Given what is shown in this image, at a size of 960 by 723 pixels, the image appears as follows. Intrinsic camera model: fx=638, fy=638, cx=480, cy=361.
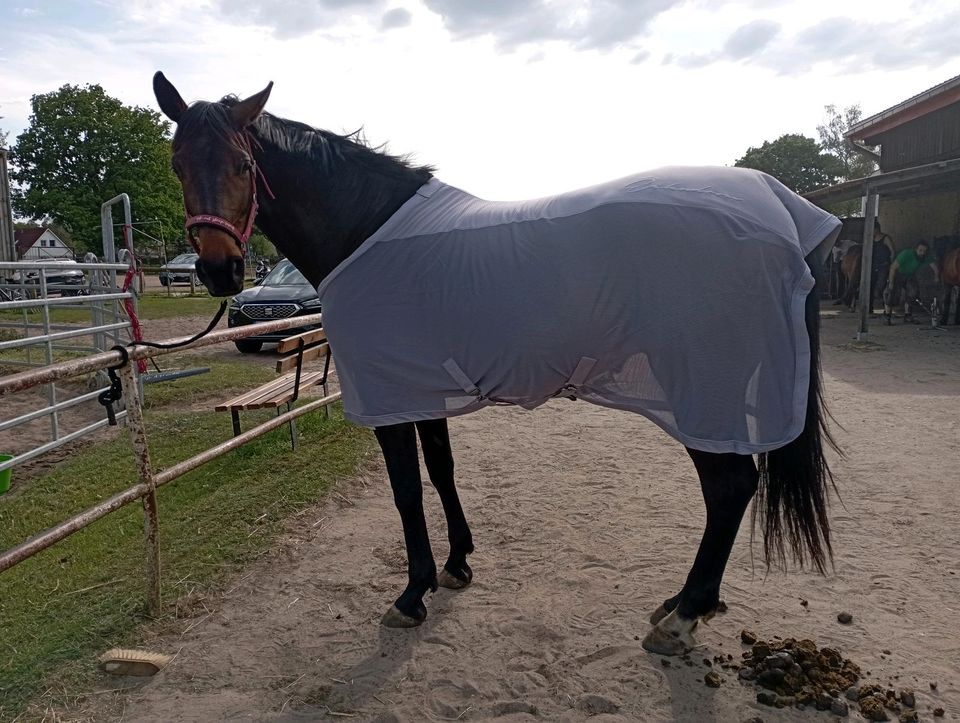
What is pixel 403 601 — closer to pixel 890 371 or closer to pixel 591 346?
pixel 591 346

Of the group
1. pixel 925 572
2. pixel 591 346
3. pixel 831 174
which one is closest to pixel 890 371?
pixel 925 572

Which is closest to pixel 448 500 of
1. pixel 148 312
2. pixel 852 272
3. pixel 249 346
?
→ pixel 249 346

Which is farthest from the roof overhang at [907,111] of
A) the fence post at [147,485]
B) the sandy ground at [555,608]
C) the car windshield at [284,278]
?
the fence post at [147,485]

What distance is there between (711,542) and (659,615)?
42 cm

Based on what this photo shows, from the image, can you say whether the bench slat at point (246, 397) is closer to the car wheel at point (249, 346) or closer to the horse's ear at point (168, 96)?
the horse's ear at point (168, 96)

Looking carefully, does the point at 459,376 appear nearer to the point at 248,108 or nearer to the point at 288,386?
the point at 248,108

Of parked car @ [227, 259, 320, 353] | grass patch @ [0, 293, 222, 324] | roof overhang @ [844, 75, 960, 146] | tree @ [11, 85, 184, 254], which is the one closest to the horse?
parked car @ [227, 259, 320, 353]

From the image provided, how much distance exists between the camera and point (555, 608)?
282 centimetres

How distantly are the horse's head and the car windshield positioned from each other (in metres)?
8.97

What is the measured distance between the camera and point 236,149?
94.1 inches

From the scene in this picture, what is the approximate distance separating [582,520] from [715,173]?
2141 mm

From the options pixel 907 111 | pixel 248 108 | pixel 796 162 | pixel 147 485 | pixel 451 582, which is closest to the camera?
pixel 248 108

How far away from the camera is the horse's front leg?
107 inches

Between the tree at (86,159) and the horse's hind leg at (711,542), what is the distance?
1551 inches
